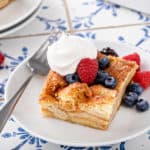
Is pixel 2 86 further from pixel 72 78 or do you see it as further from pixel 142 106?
pixel 142 106

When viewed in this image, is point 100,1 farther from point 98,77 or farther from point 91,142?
point 91,142

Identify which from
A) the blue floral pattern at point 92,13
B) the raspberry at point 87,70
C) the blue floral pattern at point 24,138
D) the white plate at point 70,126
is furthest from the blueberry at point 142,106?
the blue floral pattern at point 92,13

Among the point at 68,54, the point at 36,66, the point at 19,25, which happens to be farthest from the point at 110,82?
the point at 19,25

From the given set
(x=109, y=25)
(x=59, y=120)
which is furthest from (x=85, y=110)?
(x=109, y=25)

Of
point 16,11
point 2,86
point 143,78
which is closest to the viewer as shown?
point 143,78

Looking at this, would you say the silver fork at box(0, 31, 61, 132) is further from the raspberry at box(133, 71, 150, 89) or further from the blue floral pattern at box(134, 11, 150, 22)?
the blue floral pattern at box(134, 11, 150, 22)

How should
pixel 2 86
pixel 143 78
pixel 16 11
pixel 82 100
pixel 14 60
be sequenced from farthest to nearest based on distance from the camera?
1. pixel 16 11
2. pixel 14 60
3. pixel 2 86
4. pixel 143 78
5. pixel 82 100
